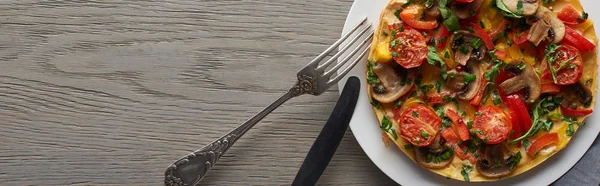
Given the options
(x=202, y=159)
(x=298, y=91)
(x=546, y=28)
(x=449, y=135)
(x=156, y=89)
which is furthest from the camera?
(x=156, y=89)

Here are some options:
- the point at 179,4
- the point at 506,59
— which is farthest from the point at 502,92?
the point at 179,4

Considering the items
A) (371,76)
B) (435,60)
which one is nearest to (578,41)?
(435,60)

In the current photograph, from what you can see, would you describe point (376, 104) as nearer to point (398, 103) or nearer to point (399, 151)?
point (398, 103)

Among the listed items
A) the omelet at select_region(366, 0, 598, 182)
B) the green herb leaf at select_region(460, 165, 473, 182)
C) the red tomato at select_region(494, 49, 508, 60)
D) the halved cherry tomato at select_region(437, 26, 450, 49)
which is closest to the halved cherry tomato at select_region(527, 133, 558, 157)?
the omelet at select_region(366, 0, 598, 182)

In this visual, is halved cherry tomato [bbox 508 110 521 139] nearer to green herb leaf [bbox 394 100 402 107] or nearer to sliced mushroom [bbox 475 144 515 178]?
sliced mushroom [bbox 475 144 515 178]

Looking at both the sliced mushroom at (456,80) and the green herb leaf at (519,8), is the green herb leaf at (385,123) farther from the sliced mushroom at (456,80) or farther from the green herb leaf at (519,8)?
the green herb leaf at (519,8)

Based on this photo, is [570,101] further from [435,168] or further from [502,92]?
[435,168]
